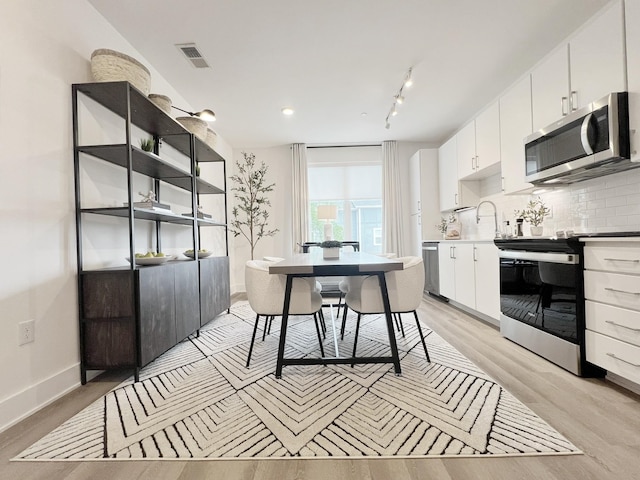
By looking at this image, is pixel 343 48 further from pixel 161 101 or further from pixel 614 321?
pixel 614 321

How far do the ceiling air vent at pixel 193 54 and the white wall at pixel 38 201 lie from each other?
820mm

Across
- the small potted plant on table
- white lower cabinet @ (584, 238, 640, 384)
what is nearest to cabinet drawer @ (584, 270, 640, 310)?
white lower cabinet @ (584, 238, 640, 384)

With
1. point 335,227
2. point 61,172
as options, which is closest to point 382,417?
point 61,172

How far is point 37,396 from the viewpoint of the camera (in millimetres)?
1767

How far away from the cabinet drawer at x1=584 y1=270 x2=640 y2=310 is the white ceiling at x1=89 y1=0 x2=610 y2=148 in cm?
207

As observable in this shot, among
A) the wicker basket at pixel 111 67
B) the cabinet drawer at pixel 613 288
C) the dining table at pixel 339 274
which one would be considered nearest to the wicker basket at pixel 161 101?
the wicker basket at pixel 111 67

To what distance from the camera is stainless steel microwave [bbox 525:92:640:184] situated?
2.01m

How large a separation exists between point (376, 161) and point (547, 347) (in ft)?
14.4

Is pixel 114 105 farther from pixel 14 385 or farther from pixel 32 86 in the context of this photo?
pixel 14 385

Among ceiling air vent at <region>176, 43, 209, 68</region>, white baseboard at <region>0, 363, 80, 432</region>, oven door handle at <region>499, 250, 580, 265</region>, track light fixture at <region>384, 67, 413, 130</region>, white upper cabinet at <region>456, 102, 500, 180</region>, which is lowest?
white baseboard at <region>0, 363, 80, 432</region>

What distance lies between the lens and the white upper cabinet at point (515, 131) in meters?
3.00

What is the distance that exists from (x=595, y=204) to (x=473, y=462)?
2478 mm

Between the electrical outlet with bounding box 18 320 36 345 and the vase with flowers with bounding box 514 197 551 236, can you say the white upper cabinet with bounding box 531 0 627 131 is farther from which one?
the electrical outlet with bounding box 18 320 36 345

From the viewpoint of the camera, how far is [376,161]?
6.04m
